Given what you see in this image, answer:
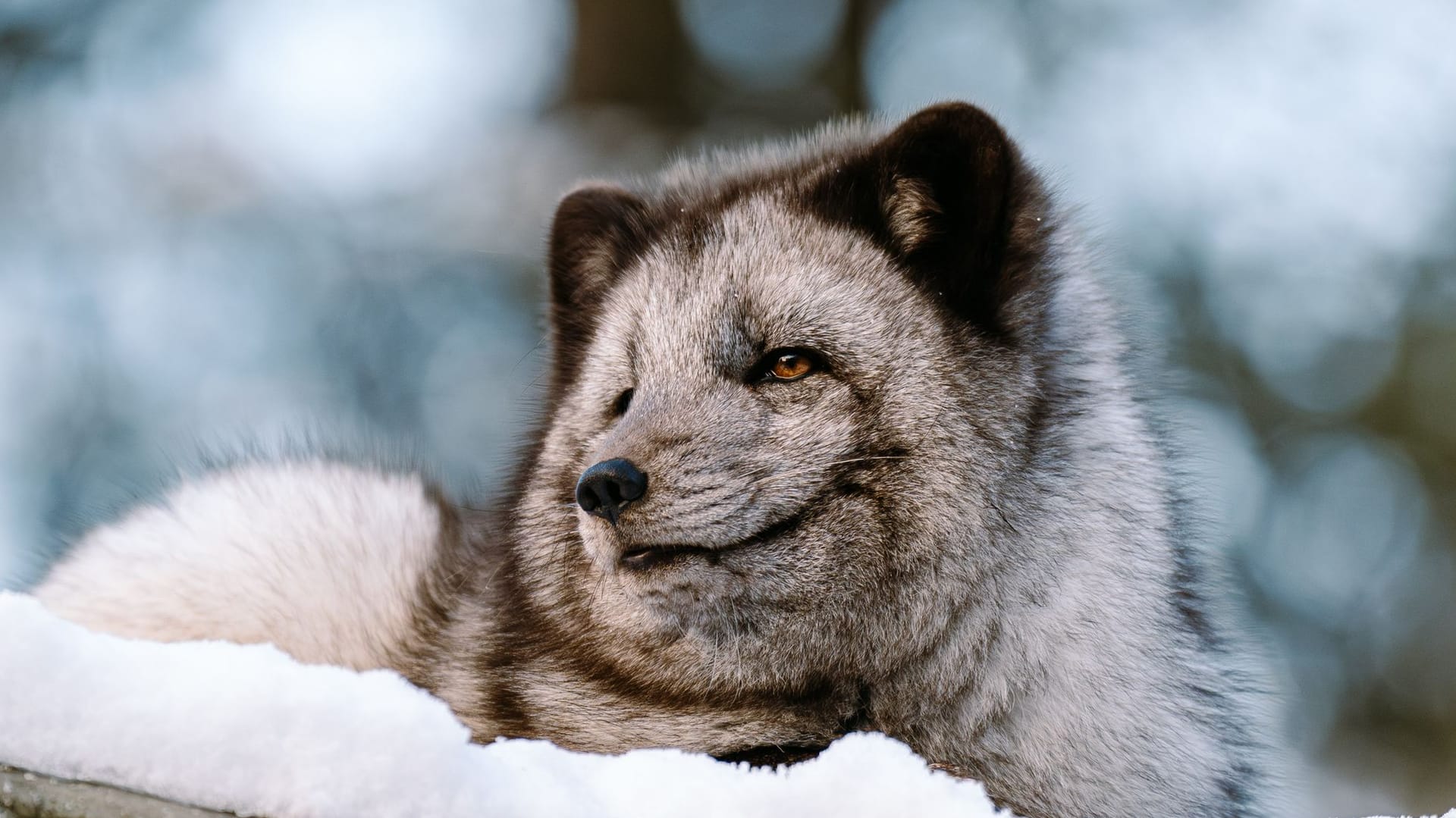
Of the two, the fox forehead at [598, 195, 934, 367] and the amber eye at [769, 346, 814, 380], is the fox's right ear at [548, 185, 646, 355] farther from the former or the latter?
the amber eye at [769, 346, 814, 380]

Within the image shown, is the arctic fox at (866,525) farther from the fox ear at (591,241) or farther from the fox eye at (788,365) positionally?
the fox ear at (591,241)

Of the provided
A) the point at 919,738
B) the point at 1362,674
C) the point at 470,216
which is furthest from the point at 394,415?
the point at 1362,674

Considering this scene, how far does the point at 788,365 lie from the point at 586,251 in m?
1.12

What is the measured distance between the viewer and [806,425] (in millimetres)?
2660

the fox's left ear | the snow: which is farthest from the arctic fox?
the snow

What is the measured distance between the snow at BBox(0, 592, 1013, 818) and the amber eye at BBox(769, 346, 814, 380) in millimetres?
990

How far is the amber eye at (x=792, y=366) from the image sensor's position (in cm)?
277

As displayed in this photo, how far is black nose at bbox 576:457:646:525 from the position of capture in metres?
2.52

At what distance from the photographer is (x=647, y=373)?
294 cm

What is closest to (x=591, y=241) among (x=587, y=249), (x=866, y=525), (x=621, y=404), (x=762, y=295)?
(x=587, y=249)

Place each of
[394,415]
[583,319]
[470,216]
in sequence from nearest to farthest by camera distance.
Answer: [583,319], [470,216], [394,415]

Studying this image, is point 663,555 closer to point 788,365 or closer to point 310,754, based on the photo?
point 788,365

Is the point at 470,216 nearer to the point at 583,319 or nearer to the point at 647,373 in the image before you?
the point at 583,319

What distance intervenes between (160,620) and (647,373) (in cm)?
161
